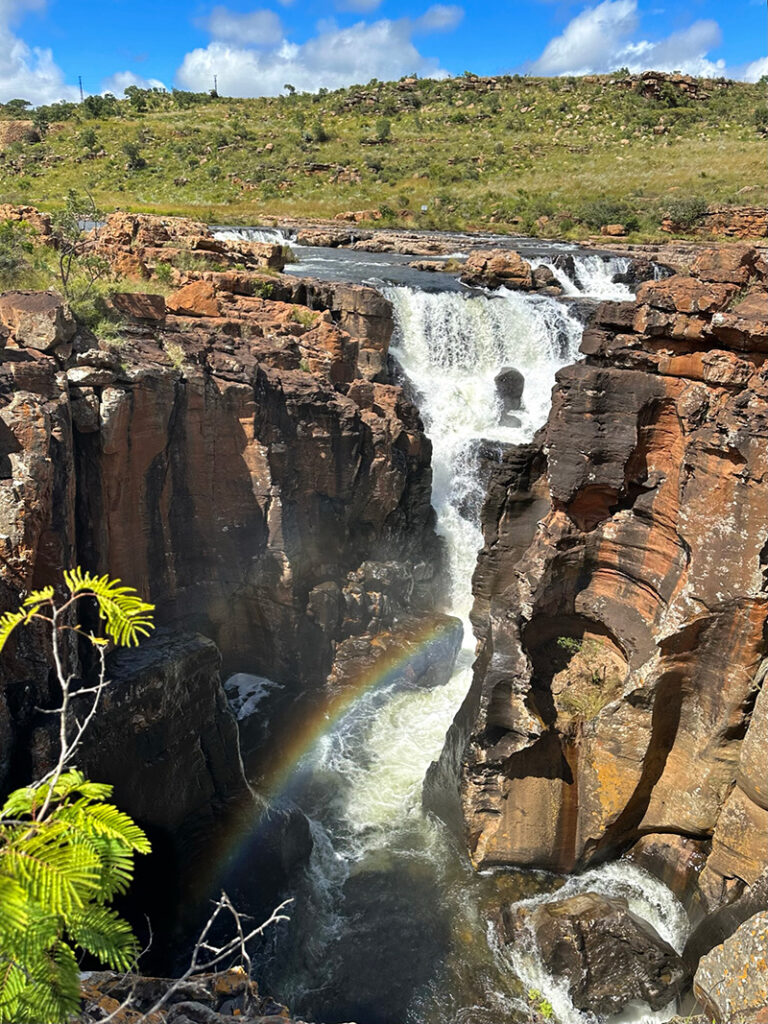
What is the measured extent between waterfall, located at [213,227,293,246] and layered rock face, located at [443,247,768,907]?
90.6 ft

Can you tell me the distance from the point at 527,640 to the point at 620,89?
79.8 metres

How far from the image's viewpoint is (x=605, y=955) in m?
10.6

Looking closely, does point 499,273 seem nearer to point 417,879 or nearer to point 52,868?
point 417,879

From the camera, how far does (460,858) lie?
43.1 feet

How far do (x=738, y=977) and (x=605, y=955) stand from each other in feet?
13.1

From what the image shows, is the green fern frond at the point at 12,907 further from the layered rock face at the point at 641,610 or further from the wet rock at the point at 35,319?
the wet rock at the point at 35,319

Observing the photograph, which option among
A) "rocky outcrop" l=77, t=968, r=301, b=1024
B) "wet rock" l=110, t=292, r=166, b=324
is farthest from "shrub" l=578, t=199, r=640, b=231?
"rocky outcrop" l=77, t=968, r=301, b=1024

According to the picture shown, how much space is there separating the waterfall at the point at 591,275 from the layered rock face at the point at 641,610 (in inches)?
796

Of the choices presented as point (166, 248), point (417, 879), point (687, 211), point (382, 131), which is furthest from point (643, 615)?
point (382, 131)

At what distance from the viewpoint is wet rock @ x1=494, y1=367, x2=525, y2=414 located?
2511 centimetres

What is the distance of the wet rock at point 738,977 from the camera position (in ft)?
22.3

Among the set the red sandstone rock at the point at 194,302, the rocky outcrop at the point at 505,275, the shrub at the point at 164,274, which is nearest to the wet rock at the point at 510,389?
the rocky outcrop at the point at 505,275

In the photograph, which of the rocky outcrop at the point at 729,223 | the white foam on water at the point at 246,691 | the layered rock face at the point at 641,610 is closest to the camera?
the layered rock face at the point at 641,610

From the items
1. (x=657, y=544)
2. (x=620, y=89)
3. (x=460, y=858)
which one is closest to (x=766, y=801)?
(x=657, y=544)
